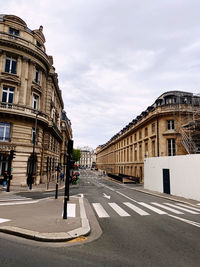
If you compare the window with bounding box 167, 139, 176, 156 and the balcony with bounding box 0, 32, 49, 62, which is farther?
the window with bounding box 167, 139, 176, 156

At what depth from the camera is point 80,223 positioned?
23.5ft

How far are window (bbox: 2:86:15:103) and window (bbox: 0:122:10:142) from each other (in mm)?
3148

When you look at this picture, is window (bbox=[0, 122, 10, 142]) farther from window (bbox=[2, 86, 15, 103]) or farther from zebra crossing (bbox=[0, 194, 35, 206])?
zebra crossing (bbox=[0, 194, 35, 206])

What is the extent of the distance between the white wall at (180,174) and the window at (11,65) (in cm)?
2176

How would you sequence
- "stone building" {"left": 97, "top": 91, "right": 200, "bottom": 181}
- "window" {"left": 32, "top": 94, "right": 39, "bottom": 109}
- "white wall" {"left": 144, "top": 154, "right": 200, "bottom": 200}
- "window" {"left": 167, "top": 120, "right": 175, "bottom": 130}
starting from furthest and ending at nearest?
1. "window" {"left": 167, "top": 120, "right": 175, "bottom": 130}
2. "stone building" {"left": 97, "top": 91, "right": 200, "bottom": 181}
3. "window" {"left": 32, "top": 94, "right": 39, "bottom": 109}
4. "white wall" {"left": 144, "top": 154, "right": 200, "bottom": 200}

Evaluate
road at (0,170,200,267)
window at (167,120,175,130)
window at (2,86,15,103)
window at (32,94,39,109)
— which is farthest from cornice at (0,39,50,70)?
road at (0,170,200,267)

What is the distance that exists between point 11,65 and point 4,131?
901 centimetres

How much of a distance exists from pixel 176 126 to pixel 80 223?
80.7ft

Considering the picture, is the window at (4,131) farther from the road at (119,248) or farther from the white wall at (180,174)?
the white wall at (180,174)

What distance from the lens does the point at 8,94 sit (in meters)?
22.3

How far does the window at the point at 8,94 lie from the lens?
72.7 ft

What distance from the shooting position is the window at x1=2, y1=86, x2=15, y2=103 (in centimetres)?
2214

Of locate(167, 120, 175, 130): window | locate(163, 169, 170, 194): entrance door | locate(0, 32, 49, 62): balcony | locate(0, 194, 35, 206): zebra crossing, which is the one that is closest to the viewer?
locate(0, 194, 35, 206): zebra crossing

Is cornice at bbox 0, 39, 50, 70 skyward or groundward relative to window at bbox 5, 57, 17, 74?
skyward
